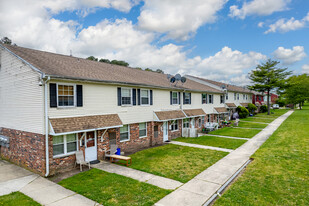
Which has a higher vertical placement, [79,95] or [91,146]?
[79,95]

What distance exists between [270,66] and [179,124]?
111 ft

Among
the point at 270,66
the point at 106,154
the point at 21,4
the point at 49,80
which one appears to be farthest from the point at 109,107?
the point at 270,66

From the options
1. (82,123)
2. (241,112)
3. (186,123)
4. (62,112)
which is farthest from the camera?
(241,112)

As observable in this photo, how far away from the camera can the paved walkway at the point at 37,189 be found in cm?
688

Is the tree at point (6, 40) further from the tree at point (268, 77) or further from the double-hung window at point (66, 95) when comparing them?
the tree at point (268, 77)

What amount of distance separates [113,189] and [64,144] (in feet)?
13.7

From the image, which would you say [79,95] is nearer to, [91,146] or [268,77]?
[91,146]

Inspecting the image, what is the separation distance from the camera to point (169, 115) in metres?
16.9

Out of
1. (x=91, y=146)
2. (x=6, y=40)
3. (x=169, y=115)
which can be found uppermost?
(x=6, y=40)

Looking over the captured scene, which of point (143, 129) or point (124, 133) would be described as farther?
point (143, 129)

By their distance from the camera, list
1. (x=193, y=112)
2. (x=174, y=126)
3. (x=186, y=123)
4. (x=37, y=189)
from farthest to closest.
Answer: (x=186, y=123) → (x=193, y=112) → (x=174, y=126) → (x=37, y=189)

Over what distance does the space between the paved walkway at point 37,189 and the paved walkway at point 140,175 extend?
103 inches

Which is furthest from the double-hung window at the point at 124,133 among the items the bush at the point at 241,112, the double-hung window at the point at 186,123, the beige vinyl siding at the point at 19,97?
the bush at the point at 241,112

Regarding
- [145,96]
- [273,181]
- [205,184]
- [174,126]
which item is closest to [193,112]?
[174,126]
